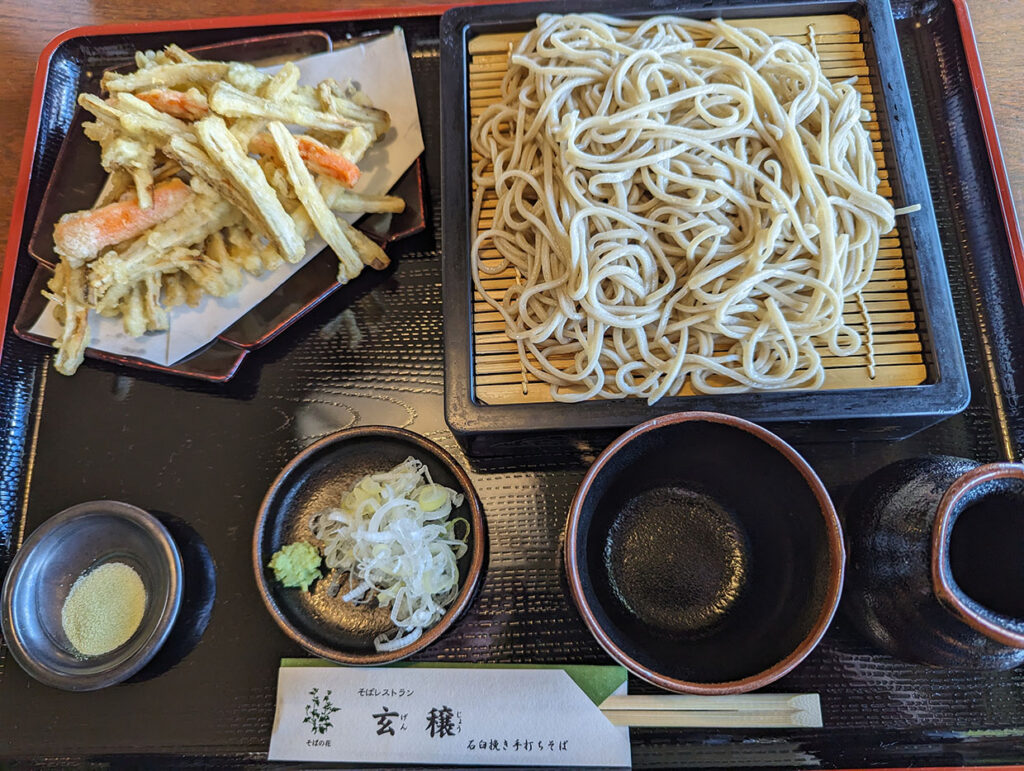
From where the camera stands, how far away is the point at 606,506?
164 cm

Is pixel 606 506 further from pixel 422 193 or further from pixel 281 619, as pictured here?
pixel 422 193

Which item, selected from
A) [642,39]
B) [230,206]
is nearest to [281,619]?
[230,206]

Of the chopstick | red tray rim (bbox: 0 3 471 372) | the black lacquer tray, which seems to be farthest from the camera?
red tray rim (bbox: 0 3 471 372)

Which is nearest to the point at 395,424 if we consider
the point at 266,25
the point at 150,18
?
the point at 266,25

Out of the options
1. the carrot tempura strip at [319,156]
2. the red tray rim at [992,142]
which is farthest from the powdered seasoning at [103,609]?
the red tray rim at [992,142]

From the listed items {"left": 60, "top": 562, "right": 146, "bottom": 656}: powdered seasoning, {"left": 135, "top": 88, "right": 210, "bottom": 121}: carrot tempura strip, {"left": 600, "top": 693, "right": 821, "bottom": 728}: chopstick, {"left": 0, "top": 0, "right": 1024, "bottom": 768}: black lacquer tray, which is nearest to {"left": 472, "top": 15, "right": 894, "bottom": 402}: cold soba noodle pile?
{"left": 0, "top": 0, "right": 1024, "bottom": 768}: black lacquer tray

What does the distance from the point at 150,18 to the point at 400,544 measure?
228 cm

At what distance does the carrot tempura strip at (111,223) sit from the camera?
180cm

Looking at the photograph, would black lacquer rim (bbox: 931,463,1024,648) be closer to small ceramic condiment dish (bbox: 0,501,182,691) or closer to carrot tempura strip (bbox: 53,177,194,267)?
small ceramic condiment dish (bbox: 0,501,182,691)

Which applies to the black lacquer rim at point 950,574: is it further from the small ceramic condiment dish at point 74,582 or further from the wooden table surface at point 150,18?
the small ceramic condiment dish at point 74,582

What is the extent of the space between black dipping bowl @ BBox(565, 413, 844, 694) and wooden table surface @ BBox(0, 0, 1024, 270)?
144 centimetres

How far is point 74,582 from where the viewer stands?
1.74 m

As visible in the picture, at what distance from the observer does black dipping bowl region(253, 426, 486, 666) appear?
1.60 m

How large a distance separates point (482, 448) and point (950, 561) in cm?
118
